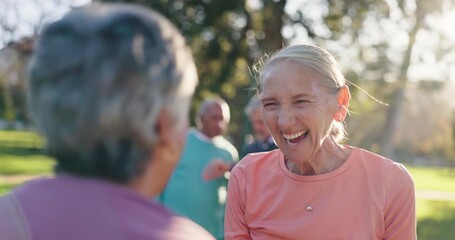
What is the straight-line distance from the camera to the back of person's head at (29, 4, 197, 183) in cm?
126

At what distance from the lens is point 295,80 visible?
262 cm

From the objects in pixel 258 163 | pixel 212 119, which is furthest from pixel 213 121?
pixel 258 163

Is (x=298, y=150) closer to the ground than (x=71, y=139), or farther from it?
closer to the ground

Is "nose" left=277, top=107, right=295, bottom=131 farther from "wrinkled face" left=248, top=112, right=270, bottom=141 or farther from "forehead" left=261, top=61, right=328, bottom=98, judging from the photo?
"wrinkled face" left=248, top=112, right=270, bottom=141

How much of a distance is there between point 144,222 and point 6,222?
27 centimetres

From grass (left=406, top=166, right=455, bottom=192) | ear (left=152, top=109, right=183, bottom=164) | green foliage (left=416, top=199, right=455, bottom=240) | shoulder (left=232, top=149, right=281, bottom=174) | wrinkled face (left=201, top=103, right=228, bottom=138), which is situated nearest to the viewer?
ear (left=152, top=109, right=183, bottom=164)

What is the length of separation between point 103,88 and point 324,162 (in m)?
1.61

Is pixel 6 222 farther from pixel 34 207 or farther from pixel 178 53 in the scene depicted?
pixel 178 53

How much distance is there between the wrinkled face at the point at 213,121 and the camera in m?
6.83

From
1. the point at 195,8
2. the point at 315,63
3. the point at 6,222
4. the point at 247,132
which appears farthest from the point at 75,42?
the point at 195,8

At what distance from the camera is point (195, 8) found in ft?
60.6

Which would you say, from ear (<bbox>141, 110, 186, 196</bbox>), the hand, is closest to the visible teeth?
ear (<bbox>141, 110, 186, 196</bbox>)

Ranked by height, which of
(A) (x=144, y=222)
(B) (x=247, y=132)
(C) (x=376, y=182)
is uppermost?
(A) (x=144, y=222)

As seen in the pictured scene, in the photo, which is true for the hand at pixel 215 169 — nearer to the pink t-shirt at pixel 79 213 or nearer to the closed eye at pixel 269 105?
the closed eye at pixel 269 105
